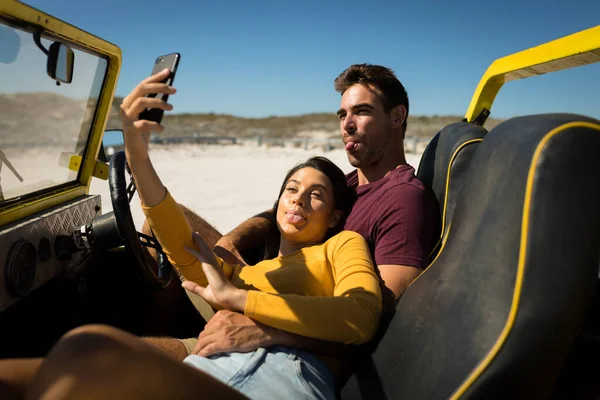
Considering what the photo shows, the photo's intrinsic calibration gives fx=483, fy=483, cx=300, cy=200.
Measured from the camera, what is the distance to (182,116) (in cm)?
6325

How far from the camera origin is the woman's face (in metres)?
2.03

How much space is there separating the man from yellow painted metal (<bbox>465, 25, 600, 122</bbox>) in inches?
16.3

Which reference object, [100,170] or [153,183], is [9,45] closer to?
[153,183]

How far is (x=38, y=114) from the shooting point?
2.23 meters

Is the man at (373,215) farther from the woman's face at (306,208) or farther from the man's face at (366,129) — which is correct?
the woman's face at (306,208)

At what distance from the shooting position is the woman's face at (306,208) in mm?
2031

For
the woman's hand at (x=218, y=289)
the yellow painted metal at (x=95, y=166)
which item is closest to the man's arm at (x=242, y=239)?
the woman's hand at (x=218, y=289)

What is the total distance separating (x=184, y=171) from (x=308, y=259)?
1106 centimetres

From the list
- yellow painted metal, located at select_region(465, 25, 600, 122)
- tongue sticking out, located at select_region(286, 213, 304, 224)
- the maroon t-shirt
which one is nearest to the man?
the maroon t-shirt

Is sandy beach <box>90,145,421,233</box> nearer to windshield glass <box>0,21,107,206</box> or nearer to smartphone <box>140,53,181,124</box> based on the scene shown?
windshield glass <box>0,21,107,206</box>

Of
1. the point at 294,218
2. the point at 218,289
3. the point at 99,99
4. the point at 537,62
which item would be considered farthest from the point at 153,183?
the point at 537,62

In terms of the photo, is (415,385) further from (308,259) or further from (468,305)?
(308,259)

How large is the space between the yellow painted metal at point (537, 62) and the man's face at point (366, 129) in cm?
54

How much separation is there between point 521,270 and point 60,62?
1.92 meters
